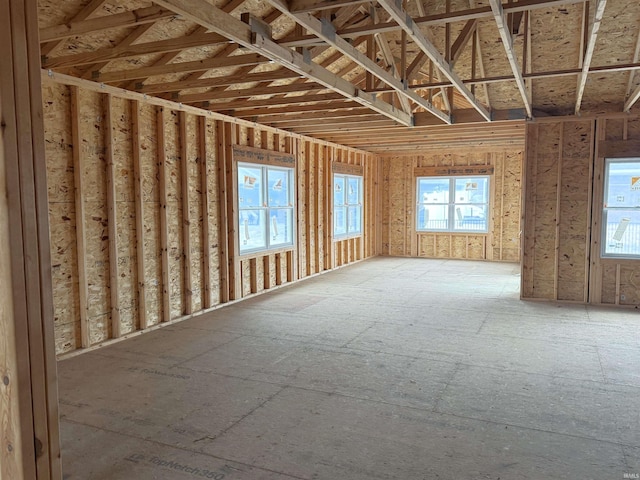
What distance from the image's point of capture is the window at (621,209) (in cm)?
688

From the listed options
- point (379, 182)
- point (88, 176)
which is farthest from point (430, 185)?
point (88, 176)

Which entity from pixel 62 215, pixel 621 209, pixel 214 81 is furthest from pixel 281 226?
pixel 621 209

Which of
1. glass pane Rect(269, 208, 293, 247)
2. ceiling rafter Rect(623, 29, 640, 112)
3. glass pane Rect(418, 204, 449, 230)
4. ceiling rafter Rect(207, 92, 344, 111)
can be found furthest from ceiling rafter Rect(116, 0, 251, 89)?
glass pane Rect(418, 204, 449, 230)

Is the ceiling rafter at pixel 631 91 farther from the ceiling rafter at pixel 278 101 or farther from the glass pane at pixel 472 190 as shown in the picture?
the glass pane at pixel 472 190

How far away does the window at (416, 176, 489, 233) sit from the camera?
12.3m

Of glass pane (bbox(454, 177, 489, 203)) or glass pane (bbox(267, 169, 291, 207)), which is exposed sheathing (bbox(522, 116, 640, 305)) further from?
glass pane (bbox(454, 177, 489, 203))

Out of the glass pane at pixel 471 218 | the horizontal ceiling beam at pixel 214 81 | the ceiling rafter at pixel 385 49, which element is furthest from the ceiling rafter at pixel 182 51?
the glass pane at pixel 471 218

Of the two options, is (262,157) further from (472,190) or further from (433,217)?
(472,190)

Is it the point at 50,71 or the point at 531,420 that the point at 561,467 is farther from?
the point at 50,71

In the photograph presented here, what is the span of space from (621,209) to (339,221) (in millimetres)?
5760

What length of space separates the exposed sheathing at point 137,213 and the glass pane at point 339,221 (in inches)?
117

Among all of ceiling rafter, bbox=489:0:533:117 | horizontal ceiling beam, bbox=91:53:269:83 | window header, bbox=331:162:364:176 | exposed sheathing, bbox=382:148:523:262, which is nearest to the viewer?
ceiling rafter, bbox=489:0:533:117

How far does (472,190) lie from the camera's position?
488 inches

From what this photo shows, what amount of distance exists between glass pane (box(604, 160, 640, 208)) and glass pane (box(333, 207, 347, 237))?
5.47 metres
